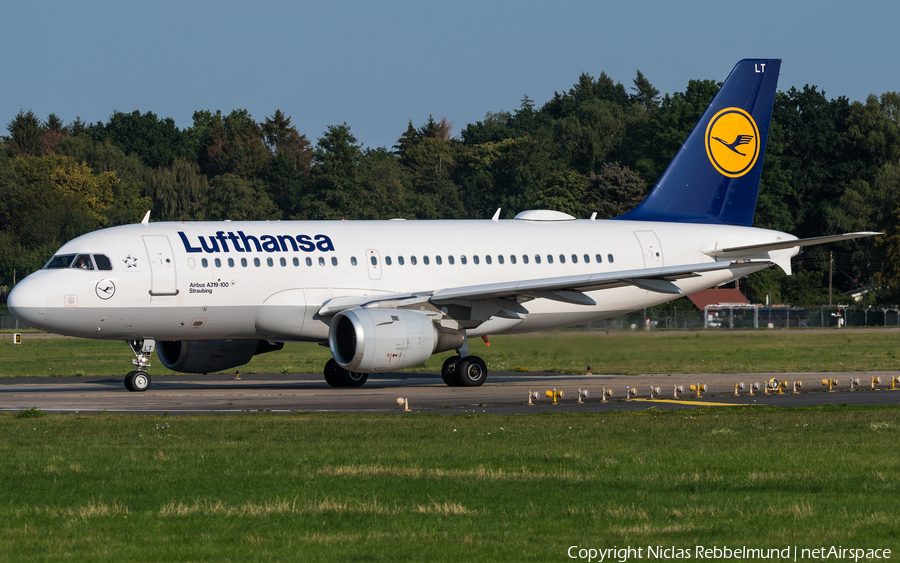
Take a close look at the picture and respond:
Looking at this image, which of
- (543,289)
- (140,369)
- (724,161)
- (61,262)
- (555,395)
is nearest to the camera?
(555,395)

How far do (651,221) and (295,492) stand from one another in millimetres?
23231

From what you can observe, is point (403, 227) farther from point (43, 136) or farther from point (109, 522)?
point (43, 136)

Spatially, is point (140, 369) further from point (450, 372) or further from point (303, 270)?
point (450, 372)

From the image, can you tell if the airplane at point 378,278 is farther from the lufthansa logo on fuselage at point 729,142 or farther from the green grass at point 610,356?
the green grass at point 610,356

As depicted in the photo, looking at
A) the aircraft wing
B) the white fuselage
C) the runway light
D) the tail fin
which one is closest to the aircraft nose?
the white fuselage

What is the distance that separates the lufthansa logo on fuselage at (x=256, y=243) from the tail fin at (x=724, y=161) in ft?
34.4

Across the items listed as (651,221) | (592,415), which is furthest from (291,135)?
(592,415)

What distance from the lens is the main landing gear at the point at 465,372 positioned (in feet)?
92.3

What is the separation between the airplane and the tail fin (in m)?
0.07

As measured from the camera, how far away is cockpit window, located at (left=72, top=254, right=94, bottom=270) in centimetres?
2578

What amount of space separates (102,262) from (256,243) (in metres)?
3.63

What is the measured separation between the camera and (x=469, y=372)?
2812 cm

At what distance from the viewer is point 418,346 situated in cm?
2552

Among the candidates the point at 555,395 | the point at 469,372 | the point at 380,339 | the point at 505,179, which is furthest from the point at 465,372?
the point at 505,179
